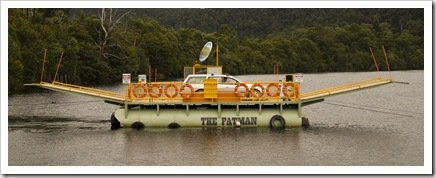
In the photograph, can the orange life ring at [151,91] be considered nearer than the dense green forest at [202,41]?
Yes

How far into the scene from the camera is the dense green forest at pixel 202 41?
3029 inches

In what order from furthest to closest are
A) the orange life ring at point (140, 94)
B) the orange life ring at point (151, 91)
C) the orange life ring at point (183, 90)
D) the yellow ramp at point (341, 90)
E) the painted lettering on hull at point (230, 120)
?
the orange life ring at point (140, 94) < the orange life ring at point (151, 91) < the yellow ramp at point (341, 90) < the orange life ring at point (183, 90) < the painted lettering on hull at point (230, 120)

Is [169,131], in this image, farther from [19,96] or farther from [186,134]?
[19,96]

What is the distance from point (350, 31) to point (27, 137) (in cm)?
10587

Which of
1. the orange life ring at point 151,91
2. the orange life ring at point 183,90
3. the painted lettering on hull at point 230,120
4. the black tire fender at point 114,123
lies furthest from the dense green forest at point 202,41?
the painted lettering on hull at point 230,120

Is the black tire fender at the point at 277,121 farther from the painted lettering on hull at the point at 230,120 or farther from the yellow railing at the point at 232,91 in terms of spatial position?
the yellow railing at the point at 232,91

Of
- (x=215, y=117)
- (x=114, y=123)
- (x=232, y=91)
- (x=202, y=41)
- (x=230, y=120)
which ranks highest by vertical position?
(x=202, y=41)

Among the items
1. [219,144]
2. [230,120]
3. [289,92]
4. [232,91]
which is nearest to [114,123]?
[230,120]

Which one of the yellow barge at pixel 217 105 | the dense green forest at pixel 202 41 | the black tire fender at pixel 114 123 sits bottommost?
the black tire fender at pixel 114 123

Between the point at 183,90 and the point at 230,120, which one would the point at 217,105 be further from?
the point at 183,90

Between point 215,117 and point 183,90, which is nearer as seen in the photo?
point 215,117

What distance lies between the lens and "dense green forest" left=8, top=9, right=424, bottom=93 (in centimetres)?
7694

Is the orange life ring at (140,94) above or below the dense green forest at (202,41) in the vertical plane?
below

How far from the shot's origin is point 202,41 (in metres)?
123
